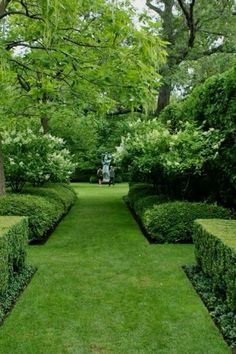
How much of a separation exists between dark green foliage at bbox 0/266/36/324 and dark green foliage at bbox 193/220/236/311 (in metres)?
2.38

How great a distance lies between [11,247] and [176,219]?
3.97 metres

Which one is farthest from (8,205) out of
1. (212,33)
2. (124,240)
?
(212,33)

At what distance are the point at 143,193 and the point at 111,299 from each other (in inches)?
338

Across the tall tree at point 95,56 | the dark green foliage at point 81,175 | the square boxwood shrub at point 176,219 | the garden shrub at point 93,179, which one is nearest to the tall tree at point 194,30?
the tall tree at point 95,56

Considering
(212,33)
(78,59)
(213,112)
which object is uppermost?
(212,33)

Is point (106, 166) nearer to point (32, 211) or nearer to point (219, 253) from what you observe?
point (32, 211)

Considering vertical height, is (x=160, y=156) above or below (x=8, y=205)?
above

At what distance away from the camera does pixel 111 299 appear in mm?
5219

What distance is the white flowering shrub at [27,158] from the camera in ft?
38.9

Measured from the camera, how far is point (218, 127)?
9.53m

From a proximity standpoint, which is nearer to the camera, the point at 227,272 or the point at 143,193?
the point at 227,272

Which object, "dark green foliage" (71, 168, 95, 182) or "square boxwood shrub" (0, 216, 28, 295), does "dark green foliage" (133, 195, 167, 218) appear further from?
"dark green foliage" (71, 168, 95, 182)

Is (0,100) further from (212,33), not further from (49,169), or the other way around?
(212,33)

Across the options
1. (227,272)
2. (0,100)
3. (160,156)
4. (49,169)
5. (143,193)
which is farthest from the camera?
(143,193)
